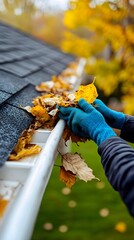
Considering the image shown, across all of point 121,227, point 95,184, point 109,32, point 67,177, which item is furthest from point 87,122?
point 109,32

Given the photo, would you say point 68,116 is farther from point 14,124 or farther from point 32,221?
point 32,221

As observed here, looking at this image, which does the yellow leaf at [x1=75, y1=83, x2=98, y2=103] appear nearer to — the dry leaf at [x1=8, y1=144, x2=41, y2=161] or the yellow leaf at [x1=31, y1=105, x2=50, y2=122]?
the yellow leaf at [x1=31, y1=105, x2=50, y2=122]

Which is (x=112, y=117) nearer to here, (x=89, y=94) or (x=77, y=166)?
(x=89, y=94)

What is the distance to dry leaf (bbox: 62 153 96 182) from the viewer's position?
5.10 feet

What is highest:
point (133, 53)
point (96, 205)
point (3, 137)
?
point (3, 137)

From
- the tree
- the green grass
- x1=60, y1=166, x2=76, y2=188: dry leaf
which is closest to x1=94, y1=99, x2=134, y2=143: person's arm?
x1=60, y1=166, x2=76, y2=188: dry leaf

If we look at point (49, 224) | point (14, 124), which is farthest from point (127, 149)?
point (49, 224)

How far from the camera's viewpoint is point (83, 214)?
495cm

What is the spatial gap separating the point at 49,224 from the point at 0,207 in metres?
3.92

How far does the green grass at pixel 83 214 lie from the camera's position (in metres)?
4.40

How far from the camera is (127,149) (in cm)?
143

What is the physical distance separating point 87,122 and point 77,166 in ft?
0.81

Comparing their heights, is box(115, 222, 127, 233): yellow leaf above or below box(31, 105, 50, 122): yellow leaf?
below

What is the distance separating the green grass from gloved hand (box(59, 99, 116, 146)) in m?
2.97
